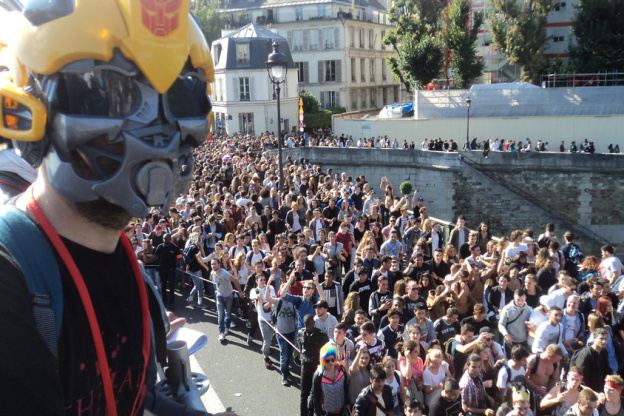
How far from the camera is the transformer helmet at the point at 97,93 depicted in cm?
138

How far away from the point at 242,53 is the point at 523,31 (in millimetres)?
18525

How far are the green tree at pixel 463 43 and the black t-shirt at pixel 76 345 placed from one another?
3847cm

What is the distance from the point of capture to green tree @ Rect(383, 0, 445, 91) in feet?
130

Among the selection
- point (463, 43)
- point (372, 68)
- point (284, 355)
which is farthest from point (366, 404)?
point (372, 68)

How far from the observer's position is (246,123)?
4278 cm

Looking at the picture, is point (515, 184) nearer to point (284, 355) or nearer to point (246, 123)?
point (246, 123)

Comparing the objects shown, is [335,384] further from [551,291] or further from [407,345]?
[551,291]

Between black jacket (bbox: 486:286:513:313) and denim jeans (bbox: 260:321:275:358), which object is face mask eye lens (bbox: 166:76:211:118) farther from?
black jacket (bbox: 486:286:513:313)

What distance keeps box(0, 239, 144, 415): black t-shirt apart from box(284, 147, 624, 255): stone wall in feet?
92.0

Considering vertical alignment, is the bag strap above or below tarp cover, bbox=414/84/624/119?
below

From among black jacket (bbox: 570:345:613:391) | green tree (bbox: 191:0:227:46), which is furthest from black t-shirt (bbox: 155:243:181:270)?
green tree (bbox: 191:0:227:46)

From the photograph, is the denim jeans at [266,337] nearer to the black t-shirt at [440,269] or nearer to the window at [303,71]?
the black t-shirt at [440,269]

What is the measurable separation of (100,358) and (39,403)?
249mm

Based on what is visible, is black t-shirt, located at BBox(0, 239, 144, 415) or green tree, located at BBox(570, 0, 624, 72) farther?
green tree, located at BBox(570, 0, 624, 72)
